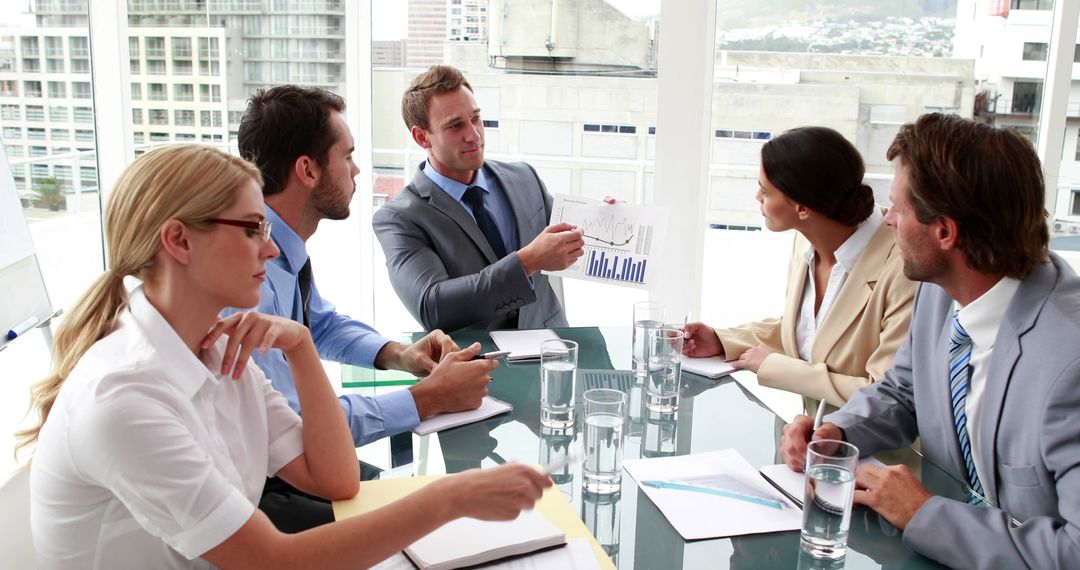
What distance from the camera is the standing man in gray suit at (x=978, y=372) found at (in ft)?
4.42

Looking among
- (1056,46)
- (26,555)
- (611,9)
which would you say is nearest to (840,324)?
(26,555)

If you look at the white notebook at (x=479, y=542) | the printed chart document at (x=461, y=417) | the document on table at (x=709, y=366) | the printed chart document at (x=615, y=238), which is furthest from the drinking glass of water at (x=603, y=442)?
the printed chart document at (x=615, y=238)

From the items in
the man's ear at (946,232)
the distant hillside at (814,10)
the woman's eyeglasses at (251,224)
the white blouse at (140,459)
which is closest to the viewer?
the white blouse at (140,459)

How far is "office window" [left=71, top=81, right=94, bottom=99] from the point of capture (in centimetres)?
405

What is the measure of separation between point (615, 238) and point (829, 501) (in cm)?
147

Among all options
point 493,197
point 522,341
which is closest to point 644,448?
point 522,341

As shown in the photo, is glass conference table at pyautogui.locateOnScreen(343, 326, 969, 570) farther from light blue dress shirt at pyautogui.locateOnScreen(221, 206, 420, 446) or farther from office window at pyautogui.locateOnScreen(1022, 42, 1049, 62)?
office window at pyautogui.locateOnScreen(1022, 42, 1049, 62)

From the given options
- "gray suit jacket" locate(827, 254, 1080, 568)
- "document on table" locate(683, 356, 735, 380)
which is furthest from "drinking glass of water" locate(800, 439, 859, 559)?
"document on table" locate(683, 356, 735, 380)

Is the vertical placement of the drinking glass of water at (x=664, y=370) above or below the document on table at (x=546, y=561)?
above

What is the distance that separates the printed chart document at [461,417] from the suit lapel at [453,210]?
Result: 1.01 m

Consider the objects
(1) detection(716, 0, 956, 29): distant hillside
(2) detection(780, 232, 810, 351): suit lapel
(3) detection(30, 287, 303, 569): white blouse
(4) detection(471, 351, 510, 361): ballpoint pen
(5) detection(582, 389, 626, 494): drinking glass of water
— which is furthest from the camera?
(1) detection(716, 0, 956, 29): distant hillside

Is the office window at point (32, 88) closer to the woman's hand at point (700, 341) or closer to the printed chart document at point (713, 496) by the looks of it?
the woman's hand at point (700, 341)

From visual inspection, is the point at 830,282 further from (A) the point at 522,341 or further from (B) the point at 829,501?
(B) the point at 829,501

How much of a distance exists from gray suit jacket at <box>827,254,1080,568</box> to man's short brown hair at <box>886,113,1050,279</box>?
60 millimetres
